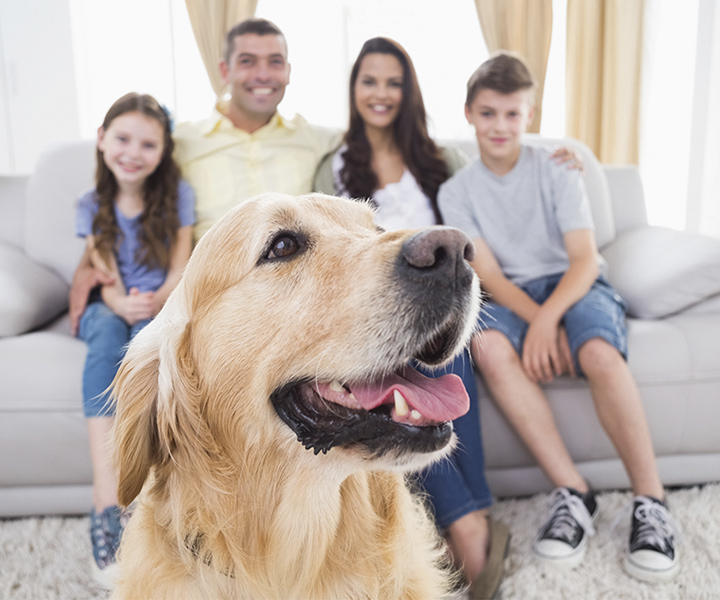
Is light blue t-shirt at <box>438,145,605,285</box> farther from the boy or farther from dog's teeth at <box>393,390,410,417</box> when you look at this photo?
dog's teeth at <box>393,390,410,417</box>

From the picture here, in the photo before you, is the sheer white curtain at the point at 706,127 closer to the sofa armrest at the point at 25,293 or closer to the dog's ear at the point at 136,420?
the sofa armrest at the point at 25,293

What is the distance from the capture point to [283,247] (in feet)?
3.41

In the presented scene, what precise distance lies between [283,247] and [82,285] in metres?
1.56

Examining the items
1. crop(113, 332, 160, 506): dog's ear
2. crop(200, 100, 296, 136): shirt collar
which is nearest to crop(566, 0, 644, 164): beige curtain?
crop(200, 100, 296, 136): shirt collar

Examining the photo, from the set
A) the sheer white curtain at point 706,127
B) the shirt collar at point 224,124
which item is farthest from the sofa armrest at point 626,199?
the sheer white curtain at point 706,127

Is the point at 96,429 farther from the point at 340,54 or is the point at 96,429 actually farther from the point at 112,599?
the point at 340,54

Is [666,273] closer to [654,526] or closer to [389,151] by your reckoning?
[654,526]

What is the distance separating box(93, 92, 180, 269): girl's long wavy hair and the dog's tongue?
1.61m

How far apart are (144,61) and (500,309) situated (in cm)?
518

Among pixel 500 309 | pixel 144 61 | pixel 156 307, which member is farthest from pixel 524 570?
pixel 144 61

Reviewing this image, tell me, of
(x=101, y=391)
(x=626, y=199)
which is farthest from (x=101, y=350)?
(x=626, y=199)

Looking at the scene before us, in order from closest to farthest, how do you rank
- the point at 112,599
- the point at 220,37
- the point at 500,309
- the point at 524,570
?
the point at 112,599 < the point at 524,570 < the point at 500,309 < the point at 220,37

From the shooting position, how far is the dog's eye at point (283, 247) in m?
1.03

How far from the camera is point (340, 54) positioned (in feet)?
18.8
